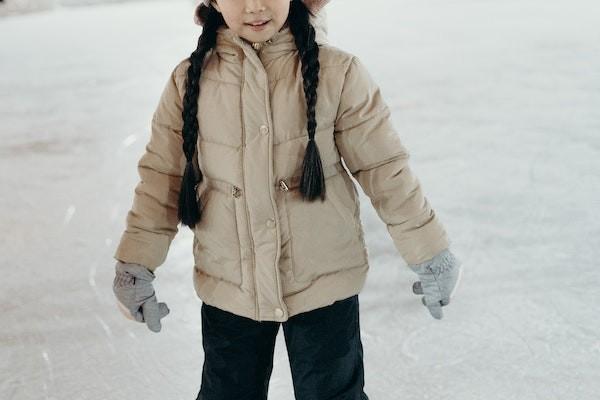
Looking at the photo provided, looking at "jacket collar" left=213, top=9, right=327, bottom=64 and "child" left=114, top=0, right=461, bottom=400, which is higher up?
"jacket collar" left=213, top=9, right=327, bottom=64

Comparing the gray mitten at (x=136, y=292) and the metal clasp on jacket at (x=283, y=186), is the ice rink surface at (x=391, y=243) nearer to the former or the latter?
the gray mitten at (x=136, y=292)

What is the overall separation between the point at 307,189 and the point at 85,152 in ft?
6.81

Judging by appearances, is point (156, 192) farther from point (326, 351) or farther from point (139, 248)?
point (326, 351)

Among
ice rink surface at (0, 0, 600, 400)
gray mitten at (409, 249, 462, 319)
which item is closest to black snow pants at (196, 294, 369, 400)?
gray mitten at (409, 249, 462, 319)

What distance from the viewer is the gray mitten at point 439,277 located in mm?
1033

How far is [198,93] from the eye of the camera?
3.27 ft

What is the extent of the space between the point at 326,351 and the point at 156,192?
0.32 m

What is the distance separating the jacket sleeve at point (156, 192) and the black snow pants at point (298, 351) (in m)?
0.12

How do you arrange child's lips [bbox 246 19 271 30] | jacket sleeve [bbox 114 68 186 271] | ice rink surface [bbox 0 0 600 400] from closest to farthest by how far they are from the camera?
1. child's lips [bbox 246 19 271 30]
2. jacket sleeve [bbox 114 68 186 271]
3. ice rink surface [bbox 0 0 600 400]

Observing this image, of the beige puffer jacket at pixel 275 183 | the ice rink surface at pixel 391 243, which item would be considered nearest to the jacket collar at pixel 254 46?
the beige puffer jacket at pixel 275 183

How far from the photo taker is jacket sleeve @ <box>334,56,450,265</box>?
99cm

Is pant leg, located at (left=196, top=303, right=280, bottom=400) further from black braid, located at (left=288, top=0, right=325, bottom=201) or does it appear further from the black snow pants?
black braid, located at (left=288, top=0, right=325, bottom=201)

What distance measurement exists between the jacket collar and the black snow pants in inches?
13.6

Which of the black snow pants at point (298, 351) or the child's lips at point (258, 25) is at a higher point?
the child's lips at point (258, 25)
